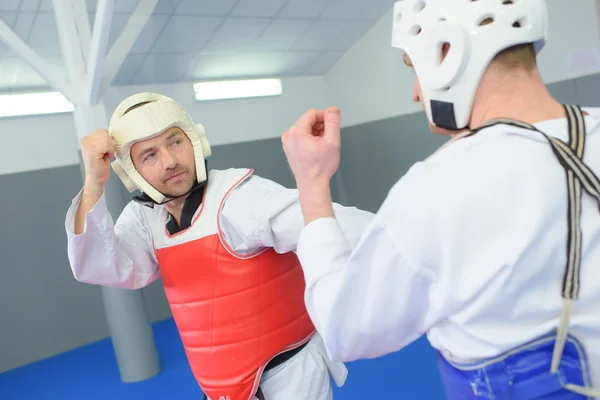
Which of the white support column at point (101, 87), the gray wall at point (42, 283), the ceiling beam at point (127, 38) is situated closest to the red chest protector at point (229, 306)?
the white support column at point (101, 87)

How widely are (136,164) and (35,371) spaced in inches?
145

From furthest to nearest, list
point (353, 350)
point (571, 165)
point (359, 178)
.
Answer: point (359, 178)
point (353, 350)
point (571, 165)

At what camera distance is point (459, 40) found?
2.91 feet

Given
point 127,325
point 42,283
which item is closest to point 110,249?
point 127,325

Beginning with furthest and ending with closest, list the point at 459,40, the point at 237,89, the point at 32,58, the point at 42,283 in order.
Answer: the point at 237,89 < the point at 42,283 < the point at 32,58 < the point at 459,40

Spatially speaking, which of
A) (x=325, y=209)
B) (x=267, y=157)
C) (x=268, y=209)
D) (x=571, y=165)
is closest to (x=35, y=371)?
(x=267, y=157)

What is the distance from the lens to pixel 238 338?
6.00ft

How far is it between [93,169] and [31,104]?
3883 mm

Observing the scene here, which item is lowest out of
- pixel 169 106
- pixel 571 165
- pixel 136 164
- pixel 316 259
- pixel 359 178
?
pixel 359 178

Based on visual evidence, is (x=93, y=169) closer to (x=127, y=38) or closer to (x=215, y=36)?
(x=127, y=38)

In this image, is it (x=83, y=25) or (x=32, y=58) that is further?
(x=83, y=25)

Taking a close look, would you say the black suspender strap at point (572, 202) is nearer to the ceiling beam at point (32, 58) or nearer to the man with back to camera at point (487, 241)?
the man with back to camera at point (487, 241)

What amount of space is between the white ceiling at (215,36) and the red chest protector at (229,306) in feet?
10.5

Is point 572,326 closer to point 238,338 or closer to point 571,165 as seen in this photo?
point 571,165
